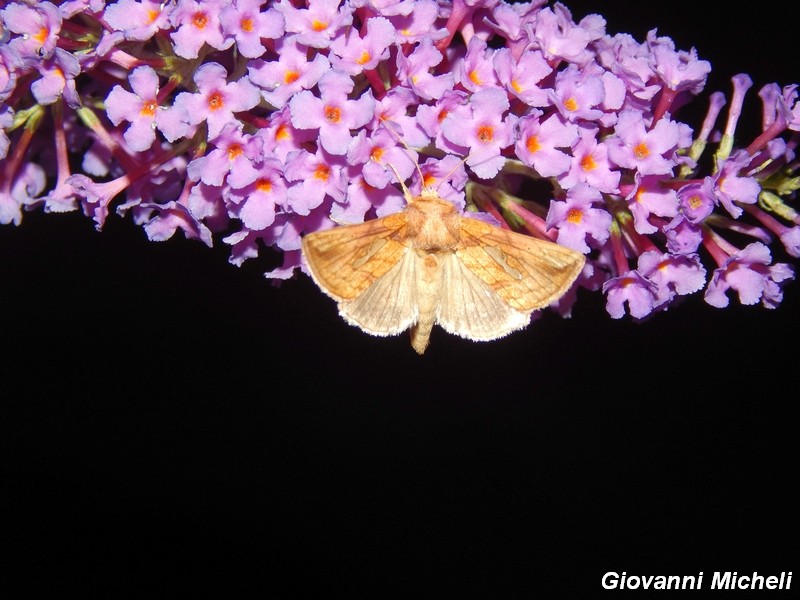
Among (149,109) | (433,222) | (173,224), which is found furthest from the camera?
(173,224)

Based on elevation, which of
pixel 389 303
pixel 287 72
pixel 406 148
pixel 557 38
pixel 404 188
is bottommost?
pixel 389 303

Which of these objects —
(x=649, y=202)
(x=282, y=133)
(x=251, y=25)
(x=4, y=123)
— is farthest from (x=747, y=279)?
(x=4, y=123)

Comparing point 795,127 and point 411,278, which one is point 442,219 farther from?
point 795,127

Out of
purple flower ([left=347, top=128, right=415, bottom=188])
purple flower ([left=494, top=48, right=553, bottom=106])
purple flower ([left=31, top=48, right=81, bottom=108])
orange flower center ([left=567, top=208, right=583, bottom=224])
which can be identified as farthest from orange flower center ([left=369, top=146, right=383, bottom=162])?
purple flower ([left=31, top=48, right=81, bottom=108])

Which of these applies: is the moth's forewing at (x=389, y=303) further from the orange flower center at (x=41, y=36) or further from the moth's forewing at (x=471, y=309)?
the orange flower center at (x=41, y=36)

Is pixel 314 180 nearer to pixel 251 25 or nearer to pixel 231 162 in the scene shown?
pixel 231 162

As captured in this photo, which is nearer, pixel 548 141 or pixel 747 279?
pixel 548 141

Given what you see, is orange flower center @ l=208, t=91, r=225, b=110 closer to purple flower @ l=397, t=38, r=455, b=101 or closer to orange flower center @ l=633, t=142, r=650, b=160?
purple flower @ l=397, t=38, r=455, b=101
